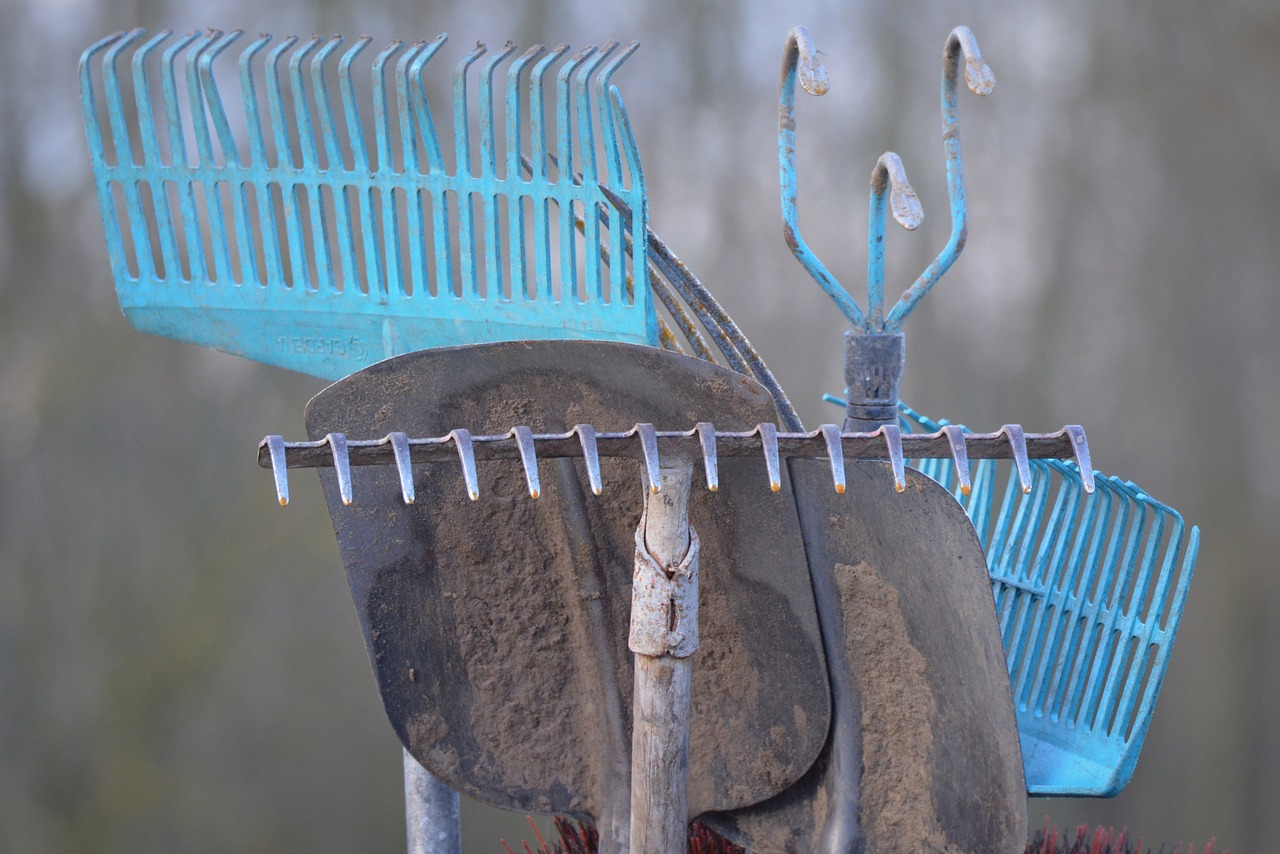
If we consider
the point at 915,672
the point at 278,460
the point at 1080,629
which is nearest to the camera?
the point at 278,460

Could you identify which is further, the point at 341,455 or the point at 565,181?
the point at 565,181

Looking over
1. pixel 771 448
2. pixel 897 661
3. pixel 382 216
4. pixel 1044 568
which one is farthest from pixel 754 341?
pixel 771 448

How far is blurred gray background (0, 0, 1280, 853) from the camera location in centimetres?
228

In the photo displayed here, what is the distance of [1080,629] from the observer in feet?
3.77

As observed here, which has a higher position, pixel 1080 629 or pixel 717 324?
pixel 717 324

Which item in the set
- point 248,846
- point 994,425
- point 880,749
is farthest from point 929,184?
point 248,846

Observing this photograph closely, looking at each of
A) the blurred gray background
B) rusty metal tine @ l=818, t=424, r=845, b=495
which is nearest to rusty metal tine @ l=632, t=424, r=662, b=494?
rusty metal tine @ l=818, t=424, r=845, b=495

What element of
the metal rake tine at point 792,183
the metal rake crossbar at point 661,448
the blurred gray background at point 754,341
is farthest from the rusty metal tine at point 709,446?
the blurred gray background at point 754,341

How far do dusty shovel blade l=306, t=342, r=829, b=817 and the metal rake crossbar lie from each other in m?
0.09

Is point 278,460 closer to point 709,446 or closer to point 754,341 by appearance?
point 709,446

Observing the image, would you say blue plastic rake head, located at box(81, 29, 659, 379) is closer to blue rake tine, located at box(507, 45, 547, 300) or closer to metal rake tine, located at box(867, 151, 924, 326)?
blue rake tine, located at box(507, 45, 547, 300)

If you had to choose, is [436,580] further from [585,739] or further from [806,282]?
[806,282]

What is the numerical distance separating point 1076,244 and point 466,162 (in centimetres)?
159

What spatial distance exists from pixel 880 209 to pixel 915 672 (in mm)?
366
